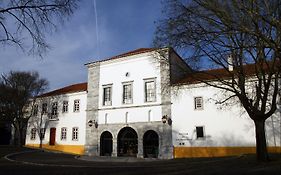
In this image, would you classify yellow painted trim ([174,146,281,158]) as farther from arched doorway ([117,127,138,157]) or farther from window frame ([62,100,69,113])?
window frame ([62,100,69,113])

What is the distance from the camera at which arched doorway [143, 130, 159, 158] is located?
26650mm

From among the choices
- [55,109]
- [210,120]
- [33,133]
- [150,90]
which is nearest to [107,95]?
[150,90]

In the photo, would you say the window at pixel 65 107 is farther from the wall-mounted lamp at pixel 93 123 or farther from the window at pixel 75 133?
the wall-mounted lamp at pixel 93 123

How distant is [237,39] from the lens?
13.9m

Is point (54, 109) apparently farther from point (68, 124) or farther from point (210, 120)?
point (210, 120)

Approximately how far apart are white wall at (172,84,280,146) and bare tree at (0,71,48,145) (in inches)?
861

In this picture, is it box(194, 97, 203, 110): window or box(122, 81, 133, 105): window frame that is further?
box(122, 81, 133, 105): window frame

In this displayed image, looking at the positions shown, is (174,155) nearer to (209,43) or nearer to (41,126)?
(209,43)

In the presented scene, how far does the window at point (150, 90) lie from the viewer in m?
27.7

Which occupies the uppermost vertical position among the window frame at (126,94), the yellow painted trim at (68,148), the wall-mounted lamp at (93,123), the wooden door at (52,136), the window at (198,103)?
the window frame at (126,94)

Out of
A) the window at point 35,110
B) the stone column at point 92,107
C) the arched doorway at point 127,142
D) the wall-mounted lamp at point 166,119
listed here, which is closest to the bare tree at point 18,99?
the window at point 35,110

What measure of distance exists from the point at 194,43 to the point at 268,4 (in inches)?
165

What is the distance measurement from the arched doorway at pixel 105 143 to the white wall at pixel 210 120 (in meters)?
7.56

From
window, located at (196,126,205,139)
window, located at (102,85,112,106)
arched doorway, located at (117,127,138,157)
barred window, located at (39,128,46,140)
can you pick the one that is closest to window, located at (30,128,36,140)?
barred window, located at (39,128,46,140)
